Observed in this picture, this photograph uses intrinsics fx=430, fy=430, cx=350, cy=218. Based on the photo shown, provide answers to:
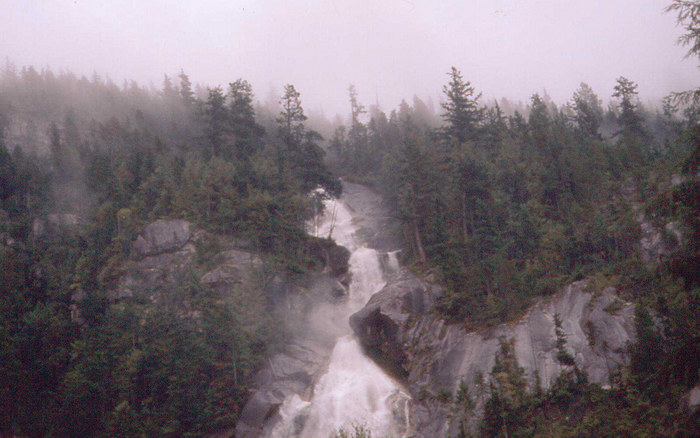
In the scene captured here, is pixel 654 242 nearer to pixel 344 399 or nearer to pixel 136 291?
pixel 344 399

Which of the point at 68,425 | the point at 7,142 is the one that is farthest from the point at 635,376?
the point at 7,142

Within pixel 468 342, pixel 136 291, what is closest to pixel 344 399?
pixel 468 342

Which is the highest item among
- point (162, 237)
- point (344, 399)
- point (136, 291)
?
point (162, 237)

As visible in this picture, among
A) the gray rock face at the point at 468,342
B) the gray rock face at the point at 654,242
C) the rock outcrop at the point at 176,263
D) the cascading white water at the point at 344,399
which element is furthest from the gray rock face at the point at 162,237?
the gray rock face at the point at 654,242

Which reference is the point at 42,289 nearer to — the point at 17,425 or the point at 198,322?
the point at 17,425

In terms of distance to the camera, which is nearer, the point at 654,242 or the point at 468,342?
the point at 654,242

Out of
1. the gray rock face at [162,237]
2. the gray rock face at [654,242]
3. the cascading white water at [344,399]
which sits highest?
the gray rock face at [162,237]

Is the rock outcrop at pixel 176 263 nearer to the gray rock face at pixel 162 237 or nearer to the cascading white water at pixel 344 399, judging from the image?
the gray rock face at pixel 162 237
